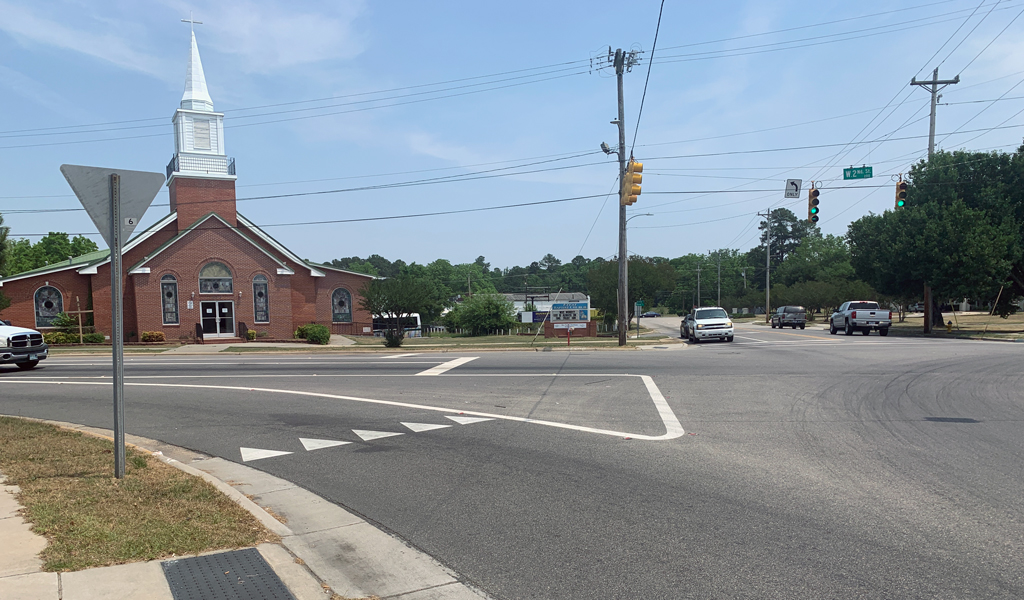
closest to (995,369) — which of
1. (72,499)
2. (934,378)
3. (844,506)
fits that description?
(934,378)

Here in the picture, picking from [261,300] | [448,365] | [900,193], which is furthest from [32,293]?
[900,193]

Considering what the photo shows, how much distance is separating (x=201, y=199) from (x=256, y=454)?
34.3 metres

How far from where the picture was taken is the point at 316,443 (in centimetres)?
904

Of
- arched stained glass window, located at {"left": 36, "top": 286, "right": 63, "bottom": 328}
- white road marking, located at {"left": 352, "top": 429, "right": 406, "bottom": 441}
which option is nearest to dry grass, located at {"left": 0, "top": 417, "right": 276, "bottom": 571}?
white road marking, located at {"left": 352, "top": 429, "right": 406, "bottom": 441}

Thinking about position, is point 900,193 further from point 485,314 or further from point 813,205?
point 485,314

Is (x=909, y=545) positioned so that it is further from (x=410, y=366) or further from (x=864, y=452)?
(x=410, y=366)

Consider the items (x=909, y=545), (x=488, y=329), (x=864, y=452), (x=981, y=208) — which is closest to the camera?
(x=909, y=545)

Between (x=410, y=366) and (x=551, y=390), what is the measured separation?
6.82m

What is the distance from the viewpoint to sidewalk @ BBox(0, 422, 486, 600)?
4141 mm

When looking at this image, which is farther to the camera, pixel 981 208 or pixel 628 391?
pixel 981 208

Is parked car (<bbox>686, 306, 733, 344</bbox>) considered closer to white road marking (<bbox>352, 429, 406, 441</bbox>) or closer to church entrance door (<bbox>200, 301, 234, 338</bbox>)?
white road marking (<bbox>352, 429, 406, 441</bbox>)

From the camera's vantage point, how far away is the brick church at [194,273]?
36156 mm

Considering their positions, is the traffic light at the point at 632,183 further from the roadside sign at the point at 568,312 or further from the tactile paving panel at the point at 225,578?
the tactile paving panel at the point at 225,578

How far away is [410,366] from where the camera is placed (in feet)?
63.9
